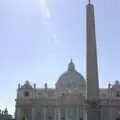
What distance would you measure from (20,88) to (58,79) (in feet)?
27.8

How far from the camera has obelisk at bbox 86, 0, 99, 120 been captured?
33.6 meters

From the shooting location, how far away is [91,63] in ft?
117

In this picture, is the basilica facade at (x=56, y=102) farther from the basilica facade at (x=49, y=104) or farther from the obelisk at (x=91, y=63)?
the obelisk at (x=91, y=63)

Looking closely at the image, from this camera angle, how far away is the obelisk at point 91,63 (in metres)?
33.6

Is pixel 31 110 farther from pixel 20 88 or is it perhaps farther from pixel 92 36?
pixel 92 36

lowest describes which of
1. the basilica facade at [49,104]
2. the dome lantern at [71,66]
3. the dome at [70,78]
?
the basilica facade at [49,104]

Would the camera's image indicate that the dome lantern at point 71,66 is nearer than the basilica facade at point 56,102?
No

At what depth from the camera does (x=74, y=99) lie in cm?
7006

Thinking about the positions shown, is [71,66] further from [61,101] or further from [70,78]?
[61,101]

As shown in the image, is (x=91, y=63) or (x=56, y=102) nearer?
(x=91, y=63)

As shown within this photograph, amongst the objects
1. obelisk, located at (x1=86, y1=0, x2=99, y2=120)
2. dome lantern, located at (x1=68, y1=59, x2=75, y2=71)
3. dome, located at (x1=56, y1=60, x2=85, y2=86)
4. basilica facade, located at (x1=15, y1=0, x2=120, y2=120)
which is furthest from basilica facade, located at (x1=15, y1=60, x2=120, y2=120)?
obelisk, located at (x1=86, y1=0, x2=99, y2=120)

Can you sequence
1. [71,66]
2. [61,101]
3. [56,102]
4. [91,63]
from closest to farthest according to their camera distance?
[91,63] < [61,101] < [56,102] < [71,66]

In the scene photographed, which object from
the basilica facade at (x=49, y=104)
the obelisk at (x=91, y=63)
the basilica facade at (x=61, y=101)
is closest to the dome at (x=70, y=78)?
the basilica facade at (x=61, y=101)

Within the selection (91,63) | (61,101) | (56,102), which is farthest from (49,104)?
(91,63)
